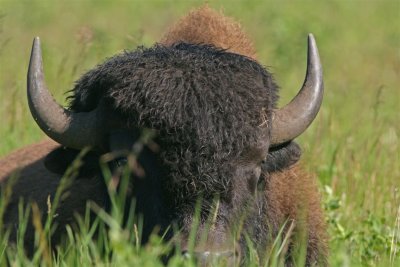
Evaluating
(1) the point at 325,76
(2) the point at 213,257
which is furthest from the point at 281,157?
(1) the point at 325,76

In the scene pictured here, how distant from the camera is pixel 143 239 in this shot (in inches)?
267

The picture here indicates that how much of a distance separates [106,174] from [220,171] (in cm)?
71

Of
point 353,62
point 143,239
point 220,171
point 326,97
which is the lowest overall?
point 143,239

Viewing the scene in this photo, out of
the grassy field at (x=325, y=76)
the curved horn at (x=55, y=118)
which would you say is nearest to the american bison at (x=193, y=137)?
the curved horn at (x=55, y=118)

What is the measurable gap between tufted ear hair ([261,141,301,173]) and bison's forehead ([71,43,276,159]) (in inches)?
14.6

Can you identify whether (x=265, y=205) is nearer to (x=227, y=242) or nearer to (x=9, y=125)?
(x=227, y=242)

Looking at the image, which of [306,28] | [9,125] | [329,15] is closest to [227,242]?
[9,125]

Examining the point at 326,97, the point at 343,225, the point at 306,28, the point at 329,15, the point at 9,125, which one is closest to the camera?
the point at 343,225

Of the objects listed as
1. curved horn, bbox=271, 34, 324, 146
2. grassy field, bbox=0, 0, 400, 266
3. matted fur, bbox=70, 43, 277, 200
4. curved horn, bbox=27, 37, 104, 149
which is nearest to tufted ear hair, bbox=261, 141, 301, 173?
curved horn, bbox=271, 34, 324, 146

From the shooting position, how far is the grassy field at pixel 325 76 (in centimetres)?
832

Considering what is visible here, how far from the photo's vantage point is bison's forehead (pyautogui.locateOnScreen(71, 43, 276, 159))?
263 inches

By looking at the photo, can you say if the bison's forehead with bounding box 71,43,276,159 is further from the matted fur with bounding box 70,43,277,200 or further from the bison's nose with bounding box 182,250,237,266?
the bison's nose with bounding box 182,250,237,266

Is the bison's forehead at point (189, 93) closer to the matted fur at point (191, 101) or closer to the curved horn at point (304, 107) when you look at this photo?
the matted fur at point (191, 101)

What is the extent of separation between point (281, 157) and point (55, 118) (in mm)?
1447
